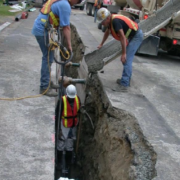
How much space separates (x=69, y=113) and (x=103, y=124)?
2.27 ft

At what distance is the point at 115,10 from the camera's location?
50.4ft

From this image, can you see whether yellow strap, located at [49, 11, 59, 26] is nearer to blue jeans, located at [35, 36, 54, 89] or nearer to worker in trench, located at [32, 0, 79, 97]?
worker in trench, located at [32, 0, 79, 97]

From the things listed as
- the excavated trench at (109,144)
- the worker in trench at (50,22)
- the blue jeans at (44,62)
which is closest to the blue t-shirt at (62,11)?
the worker in trench at (50,22)

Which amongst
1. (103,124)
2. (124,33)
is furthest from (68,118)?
(124,33)

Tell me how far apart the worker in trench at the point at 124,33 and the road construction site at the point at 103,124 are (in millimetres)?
417

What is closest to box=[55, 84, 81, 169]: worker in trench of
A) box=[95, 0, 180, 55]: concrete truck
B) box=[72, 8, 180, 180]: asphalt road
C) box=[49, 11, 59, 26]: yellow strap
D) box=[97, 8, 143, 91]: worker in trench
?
box=[72, 8, 180, 180]: asphalt road

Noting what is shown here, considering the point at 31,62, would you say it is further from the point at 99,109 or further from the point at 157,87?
the point at 157,87

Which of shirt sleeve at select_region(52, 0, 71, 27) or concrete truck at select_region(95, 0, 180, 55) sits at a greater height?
shirt sleeve at select_region(52, 0, 71, 27)

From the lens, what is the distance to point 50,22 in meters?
4.93

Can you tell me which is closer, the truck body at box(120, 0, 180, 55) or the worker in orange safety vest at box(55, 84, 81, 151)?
the worker in orange safety vest at box(55, 84, 81, 151)

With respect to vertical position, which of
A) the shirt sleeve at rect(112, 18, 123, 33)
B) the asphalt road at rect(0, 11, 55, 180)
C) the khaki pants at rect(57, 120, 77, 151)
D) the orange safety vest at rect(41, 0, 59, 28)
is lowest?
the khaki pants at rect(57, 120, 77, 151)

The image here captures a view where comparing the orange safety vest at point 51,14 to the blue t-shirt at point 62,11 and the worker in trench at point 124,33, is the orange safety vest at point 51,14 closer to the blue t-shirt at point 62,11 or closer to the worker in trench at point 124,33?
the blue t-shirt at point 62,11

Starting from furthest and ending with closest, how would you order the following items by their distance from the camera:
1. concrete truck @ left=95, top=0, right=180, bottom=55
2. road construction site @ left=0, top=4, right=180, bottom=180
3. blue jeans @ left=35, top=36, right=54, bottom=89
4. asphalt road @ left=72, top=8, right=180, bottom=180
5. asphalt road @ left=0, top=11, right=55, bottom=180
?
concrete truck @ left=95, top=0, right=180, bottom=55, blue jeans @ left=35, top=36, right=54, bottom=89, asphalt road @ left=72, top=8, right=180, bottom=180, road construction site @ left=0, top=4, right=180, bottom=180, asphalt road @ left=0, top=11, right=55, bottom=180

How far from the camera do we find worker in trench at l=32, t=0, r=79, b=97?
4.62m
